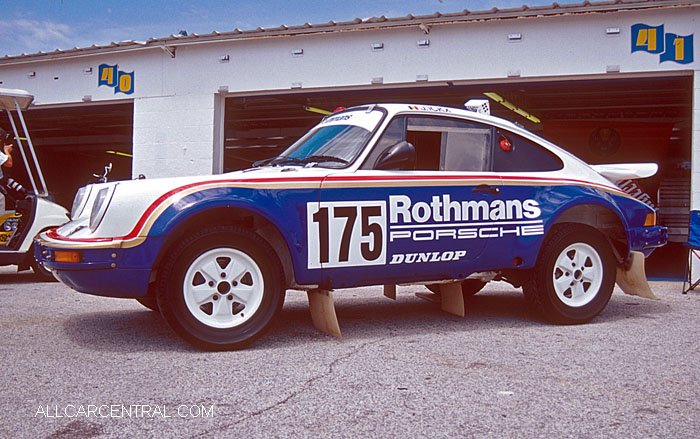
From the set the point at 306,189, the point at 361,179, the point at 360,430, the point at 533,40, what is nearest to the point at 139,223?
the point at 306,189

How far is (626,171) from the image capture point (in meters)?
5.81

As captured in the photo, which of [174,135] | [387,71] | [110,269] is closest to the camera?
[110,269]

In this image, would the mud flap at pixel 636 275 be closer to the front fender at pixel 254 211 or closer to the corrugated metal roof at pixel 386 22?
the front fender at pixel 254 211

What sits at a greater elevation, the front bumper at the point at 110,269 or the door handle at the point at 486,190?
the door handle at the point at 486,190

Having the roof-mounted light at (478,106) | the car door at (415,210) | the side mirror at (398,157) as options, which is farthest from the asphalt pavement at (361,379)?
the roof-mounted light at (478,106)

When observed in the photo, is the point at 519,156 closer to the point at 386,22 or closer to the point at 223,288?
the point at 223,288

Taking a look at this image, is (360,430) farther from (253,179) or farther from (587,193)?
(587,193)

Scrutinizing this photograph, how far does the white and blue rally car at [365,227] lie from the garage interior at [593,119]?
603 centimetres

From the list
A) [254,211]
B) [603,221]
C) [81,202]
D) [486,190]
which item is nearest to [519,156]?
[486,190]

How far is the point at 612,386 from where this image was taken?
3.48m

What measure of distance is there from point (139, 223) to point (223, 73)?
8.23m

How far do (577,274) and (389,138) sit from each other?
1916 millimetres

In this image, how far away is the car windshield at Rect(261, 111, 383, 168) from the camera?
15.5 ft

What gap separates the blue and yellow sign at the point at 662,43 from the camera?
30.5 ft
